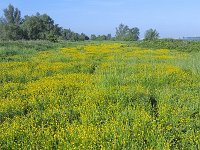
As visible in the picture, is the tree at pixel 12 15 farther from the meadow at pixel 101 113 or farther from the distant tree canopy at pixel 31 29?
the meadow at pixel 101 113

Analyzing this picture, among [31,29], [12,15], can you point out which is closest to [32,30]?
[31,29]

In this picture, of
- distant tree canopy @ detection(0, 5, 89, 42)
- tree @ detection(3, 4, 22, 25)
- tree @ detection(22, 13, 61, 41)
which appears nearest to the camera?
distant tree canopy @ detection(0, 5, 89, 42)

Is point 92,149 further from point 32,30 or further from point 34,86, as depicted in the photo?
point 32,30

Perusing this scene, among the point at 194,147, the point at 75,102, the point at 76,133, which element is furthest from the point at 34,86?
the point at 194,147

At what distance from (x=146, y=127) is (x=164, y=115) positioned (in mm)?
1090

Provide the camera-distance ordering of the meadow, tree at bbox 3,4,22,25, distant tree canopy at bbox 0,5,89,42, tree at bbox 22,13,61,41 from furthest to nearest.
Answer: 1. tree at bbox 3,4,22,25
2. tree at bbox 22,13,61,41
3. distant tree canopy at bbox 0,5,89,42
4. the meadow

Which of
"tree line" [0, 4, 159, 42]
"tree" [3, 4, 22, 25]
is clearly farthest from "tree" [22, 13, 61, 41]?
"tree" [3, 4, 22, 25]

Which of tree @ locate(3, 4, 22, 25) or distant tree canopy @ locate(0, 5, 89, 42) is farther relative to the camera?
tree @ locate(3, 4, 22, 25)

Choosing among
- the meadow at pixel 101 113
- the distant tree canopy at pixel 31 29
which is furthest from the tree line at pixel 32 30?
the meadow at pixel 101 113

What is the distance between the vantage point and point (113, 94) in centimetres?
942

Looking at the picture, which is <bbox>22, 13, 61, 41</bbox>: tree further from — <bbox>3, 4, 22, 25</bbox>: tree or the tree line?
<bbox>3, 4, 22, 25</bbox>: tree

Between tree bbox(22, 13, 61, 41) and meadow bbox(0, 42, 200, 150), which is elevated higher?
tree bbox(22, 13, 61, 41)

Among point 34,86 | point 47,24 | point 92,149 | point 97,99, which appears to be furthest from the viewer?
point 47,24

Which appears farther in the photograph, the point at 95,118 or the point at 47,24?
the point at 47,24
